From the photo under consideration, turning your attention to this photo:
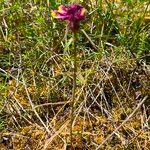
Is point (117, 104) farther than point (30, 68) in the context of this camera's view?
No

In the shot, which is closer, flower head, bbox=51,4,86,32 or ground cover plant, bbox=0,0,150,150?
flower head, bbox=51,4,86,32

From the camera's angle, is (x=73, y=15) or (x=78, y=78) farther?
(x=78, y=78)

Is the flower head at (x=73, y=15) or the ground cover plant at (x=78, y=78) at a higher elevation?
the flower head at (x=73, y=15)

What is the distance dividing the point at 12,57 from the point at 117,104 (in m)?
0.55

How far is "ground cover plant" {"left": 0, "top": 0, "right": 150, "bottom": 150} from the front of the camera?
1.63m

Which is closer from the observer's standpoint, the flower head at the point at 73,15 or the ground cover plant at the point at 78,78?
the flower head at the point at 73,15

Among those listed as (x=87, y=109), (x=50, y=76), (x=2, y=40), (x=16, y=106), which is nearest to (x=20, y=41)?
(x=2, y=40)

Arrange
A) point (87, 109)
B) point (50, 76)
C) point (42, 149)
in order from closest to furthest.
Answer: point (42, 149)
point (87, 109)
point (50, 76)

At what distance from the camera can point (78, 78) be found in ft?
5.84

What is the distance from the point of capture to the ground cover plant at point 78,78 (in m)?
1.63

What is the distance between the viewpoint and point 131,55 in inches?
73.1

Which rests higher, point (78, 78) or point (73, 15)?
point (73, 15)

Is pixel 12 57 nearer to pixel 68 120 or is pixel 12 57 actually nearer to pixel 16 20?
pixel 16 20

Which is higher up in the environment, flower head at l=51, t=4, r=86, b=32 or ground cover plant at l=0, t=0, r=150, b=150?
flower head at l=51, t=4, r=86, b=32
